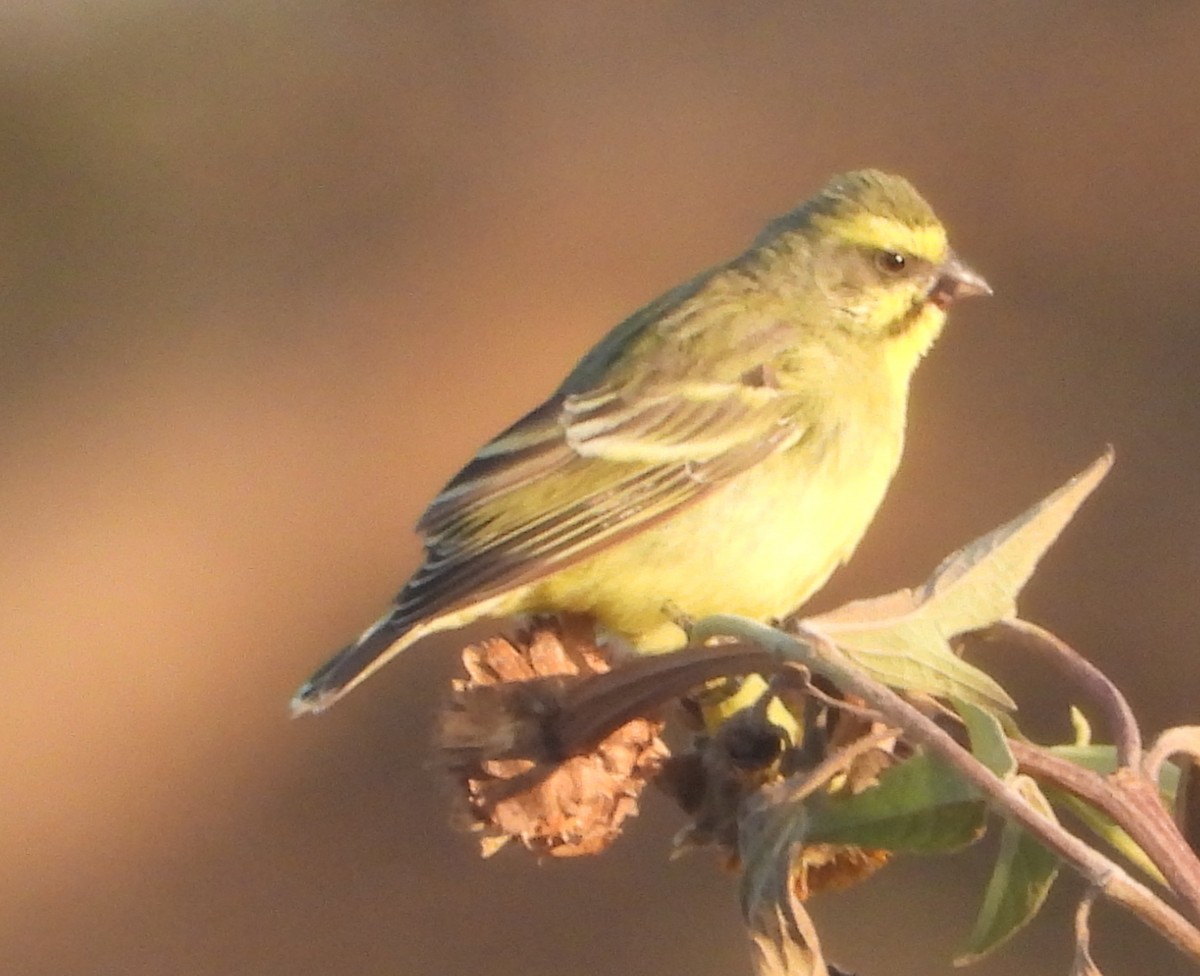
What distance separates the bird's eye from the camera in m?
4.47

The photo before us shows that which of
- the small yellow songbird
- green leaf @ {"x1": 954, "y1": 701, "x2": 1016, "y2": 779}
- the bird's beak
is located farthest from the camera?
the bird's beak

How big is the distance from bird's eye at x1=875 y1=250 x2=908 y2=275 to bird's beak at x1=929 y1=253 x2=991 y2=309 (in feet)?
0.29

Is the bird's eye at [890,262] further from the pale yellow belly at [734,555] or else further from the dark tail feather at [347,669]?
the dark tail feather at [347,669]

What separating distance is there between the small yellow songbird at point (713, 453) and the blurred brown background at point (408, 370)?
3648 millimetres

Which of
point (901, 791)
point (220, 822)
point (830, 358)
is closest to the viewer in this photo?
point (901, 791)

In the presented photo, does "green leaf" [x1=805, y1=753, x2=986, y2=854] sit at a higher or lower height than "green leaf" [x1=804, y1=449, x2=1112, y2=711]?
lower

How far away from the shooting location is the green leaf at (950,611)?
6.16ft

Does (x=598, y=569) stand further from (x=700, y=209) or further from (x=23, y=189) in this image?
(x=23, y=189)

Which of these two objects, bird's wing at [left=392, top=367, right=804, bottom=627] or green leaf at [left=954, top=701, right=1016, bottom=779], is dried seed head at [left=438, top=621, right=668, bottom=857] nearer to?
green leaf at [left=954, top=701, right=1016, bottom=779]

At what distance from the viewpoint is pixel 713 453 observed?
158 inches

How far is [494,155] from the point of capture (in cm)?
1622

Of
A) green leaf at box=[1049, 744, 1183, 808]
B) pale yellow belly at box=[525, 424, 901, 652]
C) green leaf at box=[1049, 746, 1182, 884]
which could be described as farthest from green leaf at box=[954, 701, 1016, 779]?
pale yellow belly at box=[525, 424, 901, 652]

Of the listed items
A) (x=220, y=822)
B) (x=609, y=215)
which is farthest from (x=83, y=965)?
(x=609, y=215)

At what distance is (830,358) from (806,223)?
0.46 meters
